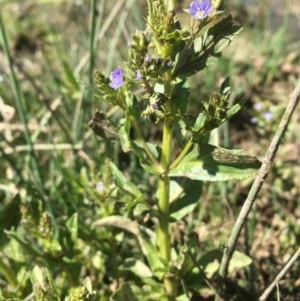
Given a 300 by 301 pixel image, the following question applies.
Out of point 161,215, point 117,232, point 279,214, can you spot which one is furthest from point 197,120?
point 279,214

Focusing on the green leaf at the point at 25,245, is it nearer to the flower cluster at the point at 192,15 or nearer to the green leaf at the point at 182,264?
the green leaf at the point at 182,264

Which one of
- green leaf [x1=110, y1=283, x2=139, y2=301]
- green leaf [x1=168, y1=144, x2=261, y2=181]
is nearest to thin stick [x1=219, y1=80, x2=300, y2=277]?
green leaf [x1=168, y1=144, x2=261, y2=181]

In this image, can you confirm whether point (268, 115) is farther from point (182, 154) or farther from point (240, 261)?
point (182, 154)

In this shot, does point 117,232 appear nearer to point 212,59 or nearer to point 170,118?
point 170,118

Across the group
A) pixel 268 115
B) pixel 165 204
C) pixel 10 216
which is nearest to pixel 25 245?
pixel 10 216

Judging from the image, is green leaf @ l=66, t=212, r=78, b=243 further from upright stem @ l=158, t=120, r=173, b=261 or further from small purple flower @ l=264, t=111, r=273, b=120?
small purple flower @ l=264, t=111, r=273, b=120
